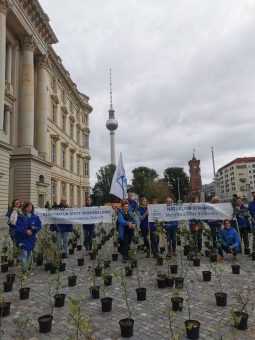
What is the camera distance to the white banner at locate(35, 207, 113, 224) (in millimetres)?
10859

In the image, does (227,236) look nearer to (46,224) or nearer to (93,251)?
(93,251)

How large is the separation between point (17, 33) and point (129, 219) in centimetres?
2760

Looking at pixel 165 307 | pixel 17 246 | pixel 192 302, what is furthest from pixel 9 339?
pixel 17 246

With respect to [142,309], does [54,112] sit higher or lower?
higher

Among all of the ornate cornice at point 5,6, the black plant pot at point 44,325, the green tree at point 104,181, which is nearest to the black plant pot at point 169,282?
the black plant pot at point 44,325

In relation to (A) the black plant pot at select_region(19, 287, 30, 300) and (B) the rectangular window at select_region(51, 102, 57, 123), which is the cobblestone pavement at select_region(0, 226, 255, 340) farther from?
(B) the rectangular window at select_region(51, 102, 57, 123)

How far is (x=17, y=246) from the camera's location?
8.26 metres

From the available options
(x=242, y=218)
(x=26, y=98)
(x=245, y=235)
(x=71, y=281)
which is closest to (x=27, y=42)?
(x=26, y=98)

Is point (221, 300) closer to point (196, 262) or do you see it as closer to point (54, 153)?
point (196, 262)

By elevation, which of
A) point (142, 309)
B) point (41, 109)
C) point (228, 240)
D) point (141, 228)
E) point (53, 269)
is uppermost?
point (41, 109)

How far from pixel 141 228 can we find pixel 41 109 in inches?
1076

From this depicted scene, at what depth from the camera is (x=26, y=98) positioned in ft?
100

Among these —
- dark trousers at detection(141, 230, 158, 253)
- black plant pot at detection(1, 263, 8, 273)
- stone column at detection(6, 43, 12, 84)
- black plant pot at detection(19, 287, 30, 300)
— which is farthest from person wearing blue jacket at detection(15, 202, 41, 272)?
stone column at detection(6, 43, 12, 84)

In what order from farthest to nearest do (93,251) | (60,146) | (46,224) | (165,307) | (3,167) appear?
(60,146) → (3,167) → (46,224) → (93,251) → (165,307)
